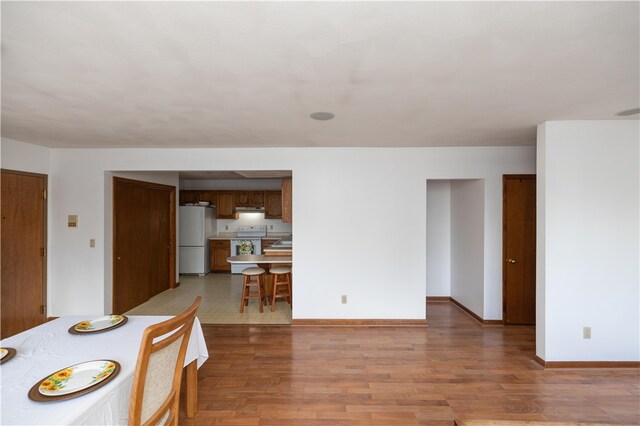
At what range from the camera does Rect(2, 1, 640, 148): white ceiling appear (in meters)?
1.32

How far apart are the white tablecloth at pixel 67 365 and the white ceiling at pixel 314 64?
1.62m

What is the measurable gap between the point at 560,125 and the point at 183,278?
710cm

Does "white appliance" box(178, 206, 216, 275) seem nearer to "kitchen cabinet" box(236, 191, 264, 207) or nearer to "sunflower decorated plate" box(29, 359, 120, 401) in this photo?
"kitchen cabinet" box(236, 191, 264, 207)

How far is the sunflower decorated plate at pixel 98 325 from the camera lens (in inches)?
76.0

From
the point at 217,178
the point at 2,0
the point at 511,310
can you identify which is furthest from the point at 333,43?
the point at 217,178

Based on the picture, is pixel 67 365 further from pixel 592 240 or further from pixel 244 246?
pixel 244 246

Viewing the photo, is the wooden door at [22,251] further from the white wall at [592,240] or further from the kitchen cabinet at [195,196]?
the white wall at [592,240]

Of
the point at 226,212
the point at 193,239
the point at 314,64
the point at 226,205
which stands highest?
the point at 314,64

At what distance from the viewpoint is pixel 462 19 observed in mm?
1347

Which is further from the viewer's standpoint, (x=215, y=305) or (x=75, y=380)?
(x=215, y=305)

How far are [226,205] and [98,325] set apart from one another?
5.74 metres

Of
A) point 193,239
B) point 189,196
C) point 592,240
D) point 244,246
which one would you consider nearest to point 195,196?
point 189,196

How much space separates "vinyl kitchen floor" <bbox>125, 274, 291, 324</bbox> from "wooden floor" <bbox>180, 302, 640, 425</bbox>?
508 mm

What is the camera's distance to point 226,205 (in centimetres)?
762
